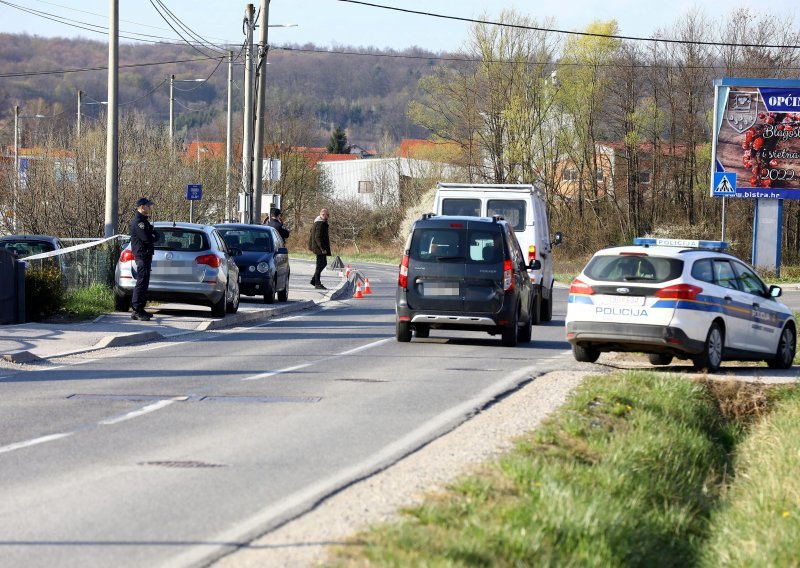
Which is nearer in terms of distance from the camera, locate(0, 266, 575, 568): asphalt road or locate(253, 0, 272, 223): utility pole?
locate(0, 266, 575, 568): asphalt road

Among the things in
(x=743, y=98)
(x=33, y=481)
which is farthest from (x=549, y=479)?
(x=743, y=98)

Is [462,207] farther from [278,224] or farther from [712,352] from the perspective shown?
[278,224]

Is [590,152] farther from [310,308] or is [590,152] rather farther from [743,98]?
[310,308]

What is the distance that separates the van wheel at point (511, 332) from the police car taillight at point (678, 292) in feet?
11.0

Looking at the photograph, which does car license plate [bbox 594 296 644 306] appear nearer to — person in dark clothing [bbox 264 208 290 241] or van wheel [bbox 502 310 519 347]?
van wheel [bbox 502 310 519 347]

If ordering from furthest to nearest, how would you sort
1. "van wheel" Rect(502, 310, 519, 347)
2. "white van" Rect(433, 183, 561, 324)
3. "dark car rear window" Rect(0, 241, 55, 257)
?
"dark car rear window" Rect(0, 241, 55, 257), "white van" Rect(433, 183, 561, 324), "van wheel" Rect(502, 310, 519, 347)

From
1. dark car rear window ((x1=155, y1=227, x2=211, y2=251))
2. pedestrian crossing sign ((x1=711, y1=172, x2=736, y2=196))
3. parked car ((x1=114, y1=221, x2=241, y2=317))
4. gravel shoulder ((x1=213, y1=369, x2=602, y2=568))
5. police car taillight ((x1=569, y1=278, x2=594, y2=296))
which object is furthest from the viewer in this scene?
pedestrian crossing sign ((x1=711, y1=172, x2=736, y2=196))

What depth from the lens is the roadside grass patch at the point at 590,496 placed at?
607 cm

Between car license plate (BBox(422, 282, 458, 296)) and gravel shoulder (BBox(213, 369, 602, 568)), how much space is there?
6.09 m

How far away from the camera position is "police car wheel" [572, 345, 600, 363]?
16438 millimetres

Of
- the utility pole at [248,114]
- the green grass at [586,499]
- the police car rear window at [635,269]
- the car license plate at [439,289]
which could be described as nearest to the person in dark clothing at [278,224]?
the utility pole at [248,114]

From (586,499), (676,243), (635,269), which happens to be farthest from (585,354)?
(586,499)

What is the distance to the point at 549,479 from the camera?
25.4 ft

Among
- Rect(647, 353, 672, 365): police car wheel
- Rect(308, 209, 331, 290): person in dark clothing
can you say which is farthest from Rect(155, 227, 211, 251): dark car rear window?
Rect(308, 209, 331, 290): person in dark clothing
